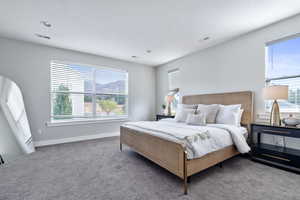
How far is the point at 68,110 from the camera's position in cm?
409

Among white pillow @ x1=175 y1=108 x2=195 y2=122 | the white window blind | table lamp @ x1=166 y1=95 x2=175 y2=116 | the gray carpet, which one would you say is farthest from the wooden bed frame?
the white window blind

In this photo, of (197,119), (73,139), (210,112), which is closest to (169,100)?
(210,112)

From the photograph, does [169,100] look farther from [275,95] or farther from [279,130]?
[279,130]

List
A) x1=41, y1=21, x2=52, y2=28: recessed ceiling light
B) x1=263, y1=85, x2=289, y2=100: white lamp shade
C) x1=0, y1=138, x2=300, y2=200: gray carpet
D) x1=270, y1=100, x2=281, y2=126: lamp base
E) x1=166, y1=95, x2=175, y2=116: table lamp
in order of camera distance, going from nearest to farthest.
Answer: x1=0, y1=138, x2=300, y2=200: gray carpet
x1=263, y1=85, x2=289, y2=100: white lamp shade
x1=270, y1=100, x2=281, y2=126: lamp base
x1=41, y1=21, x2=52, y2=28: recessed ceiling light
x1=166, y1=95, x2=175, y2=116: table lamp

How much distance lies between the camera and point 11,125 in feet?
8.98

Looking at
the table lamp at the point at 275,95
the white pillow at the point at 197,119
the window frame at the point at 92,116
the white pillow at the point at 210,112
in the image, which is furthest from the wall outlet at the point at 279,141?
the window frame at the point at 92,116

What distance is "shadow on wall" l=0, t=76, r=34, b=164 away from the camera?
2.68 m

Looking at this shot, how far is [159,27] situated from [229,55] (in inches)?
75.7

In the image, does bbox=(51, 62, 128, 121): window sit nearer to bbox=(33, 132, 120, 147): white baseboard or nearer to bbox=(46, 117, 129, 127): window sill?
bbox=(46, 117, 129, 127): window sill

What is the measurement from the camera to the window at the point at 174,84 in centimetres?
491

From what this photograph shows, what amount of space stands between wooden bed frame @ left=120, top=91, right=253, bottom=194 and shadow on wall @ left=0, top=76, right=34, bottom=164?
6.96ft

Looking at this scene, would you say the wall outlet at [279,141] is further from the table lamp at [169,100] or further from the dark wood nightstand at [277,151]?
the table lamp at [169,100]

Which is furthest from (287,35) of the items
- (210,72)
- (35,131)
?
(35,131)

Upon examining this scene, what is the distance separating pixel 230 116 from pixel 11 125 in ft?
14.6
